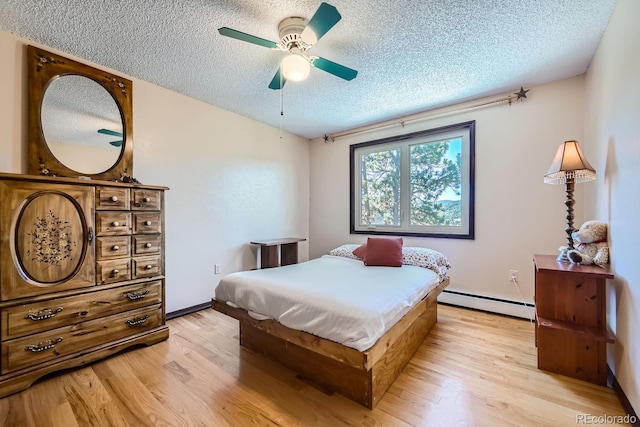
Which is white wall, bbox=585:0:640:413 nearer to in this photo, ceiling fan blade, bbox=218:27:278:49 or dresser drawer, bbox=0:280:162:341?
ceiling fan blade, bbox=218:27:278:49

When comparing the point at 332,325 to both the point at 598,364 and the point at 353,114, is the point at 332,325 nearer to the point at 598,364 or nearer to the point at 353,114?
the point at 598,364

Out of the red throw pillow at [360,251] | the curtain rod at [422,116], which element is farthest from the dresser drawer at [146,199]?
the curtain rod at [422,116]

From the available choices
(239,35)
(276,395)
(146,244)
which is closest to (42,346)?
(146,244)

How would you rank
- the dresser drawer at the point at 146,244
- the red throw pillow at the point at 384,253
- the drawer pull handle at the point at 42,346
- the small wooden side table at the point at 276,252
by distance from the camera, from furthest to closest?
the small wooden side table at the point at 276,252 → the red throw pillow at the point at 384,253 → the dresser drawer at the point at 146,244 → the drawer pull handle at the point at 42,346

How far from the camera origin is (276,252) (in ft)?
11.8

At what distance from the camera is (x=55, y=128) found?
6.93ft

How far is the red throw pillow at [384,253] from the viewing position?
271 centimetres

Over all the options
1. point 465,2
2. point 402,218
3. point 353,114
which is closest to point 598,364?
point 402,218

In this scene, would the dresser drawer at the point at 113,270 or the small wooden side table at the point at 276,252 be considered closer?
the dresser drawer at the point at 113,270

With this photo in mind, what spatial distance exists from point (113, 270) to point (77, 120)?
4.39 feet

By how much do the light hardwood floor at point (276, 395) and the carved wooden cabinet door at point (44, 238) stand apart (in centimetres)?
66

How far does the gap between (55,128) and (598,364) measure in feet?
14.1

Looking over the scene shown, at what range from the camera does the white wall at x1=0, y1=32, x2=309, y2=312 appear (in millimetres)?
1968

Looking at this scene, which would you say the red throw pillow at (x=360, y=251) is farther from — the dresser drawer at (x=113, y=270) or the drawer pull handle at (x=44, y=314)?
the drawer pull handle at (x=44, y=314)
